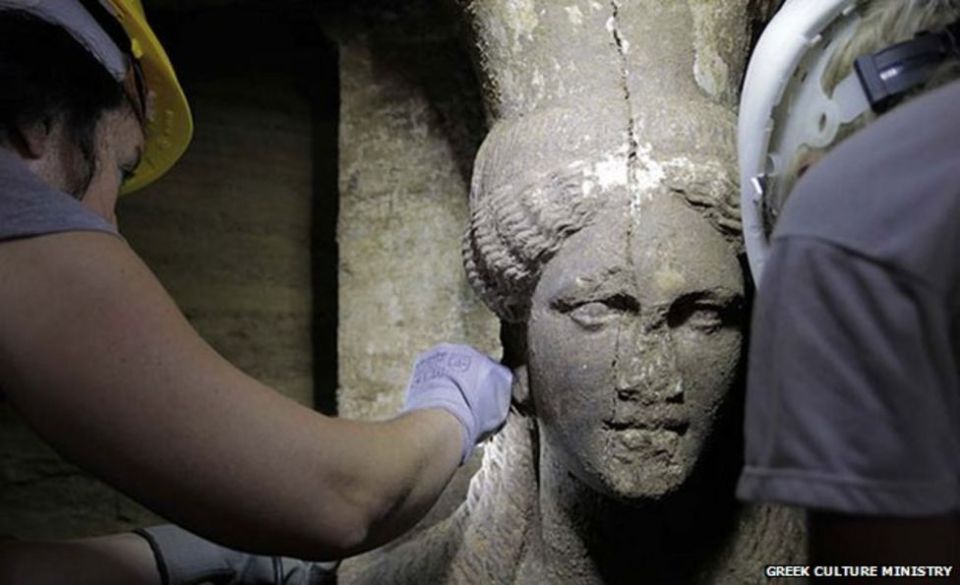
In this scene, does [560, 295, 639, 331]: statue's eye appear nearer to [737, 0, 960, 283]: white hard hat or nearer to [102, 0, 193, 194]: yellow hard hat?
[737, 0, 960, 283]: white hard hat

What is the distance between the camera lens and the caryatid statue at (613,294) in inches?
47.1

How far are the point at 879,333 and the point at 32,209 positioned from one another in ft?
2.08

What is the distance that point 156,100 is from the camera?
1.35 metres

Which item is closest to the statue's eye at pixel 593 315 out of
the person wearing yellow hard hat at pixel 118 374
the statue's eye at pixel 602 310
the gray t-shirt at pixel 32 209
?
the statue's eye at pixel 602 310

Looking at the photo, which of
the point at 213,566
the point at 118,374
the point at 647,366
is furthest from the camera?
the point at 213,566

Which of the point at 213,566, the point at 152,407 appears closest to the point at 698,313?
the point at 152,407

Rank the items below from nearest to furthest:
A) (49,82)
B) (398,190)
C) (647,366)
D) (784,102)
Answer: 1. (49,82)
2. (784,102)
3. (647,366)
4. (398,190)

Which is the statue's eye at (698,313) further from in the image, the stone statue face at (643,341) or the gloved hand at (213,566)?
the gloved hand at (213,566)

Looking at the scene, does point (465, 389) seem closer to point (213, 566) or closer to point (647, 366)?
point (647, 366)

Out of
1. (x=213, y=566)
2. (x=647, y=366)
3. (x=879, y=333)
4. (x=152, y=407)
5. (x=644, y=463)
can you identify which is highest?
(x=879, y=333)

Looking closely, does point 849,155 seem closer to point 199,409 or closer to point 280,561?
point 199,409

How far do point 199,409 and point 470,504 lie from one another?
67 cm

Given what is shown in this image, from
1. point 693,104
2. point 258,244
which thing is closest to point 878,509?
point 693,104

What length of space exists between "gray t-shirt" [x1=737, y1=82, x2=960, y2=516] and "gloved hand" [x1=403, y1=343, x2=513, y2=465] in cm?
62
